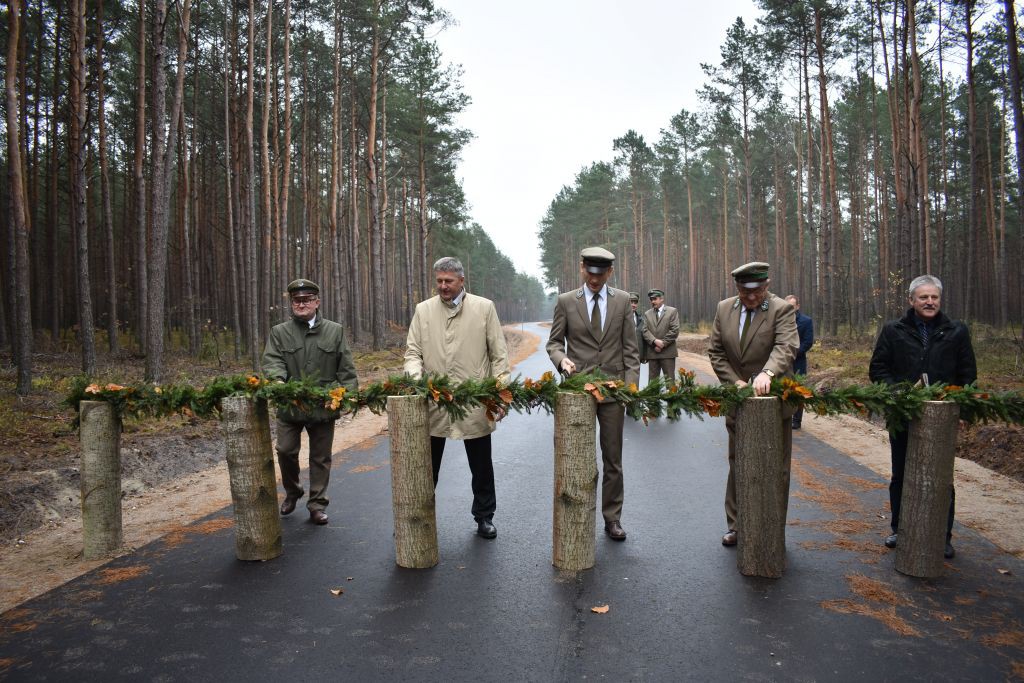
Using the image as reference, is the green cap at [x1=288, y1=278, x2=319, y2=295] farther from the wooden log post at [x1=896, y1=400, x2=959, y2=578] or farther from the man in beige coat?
the wooden log post at [x1=896, y1=400, x2=959, y2=578]

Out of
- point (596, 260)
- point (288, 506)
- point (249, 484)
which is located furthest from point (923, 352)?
point (288, 506)

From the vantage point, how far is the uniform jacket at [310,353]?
6078 millimetres

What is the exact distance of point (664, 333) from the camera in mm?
12344

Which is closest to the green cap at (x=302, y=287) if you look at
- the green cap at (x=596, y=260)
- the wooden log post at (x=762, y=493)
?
the green cap at (x=596, y=260)

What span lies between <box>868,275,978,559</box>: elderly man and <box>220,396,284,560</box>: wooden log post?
15.9ft

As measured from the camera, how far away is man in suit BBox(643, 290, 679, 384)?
1229 centimetres

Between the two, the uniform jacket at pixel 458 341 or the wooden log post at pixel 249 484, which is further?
the uniform jacket at pixel 458 341

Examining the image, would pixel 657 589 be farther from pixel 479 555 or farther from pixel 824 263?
pixel 824 263

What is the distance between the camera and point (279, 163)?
87.5ft

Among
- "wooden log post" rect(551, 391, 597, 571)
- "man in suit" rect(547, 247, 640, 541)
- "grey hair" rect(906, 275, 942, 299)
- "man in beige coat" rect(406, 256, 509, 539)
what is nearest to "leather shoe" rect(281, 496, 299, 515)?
"man in beige coat" rect(406, 256, 509, 539)

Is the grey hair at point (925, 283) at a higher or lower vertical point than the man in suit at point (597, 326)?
higher

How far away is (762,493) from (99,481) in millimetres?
5136

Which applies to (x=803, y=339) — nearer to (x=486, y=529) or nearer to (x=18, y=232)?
(x=486, y=529)

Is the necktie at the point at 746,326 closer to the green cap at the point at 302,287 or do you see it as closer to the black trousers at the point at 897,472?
the black trousers at the point at 897,472
